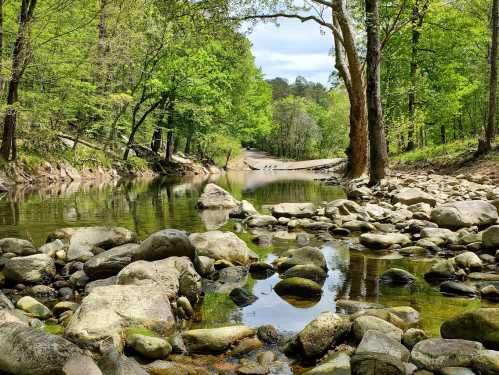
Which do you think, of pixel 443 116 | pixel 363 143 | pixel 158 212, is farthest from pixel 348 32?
pixel 443 116

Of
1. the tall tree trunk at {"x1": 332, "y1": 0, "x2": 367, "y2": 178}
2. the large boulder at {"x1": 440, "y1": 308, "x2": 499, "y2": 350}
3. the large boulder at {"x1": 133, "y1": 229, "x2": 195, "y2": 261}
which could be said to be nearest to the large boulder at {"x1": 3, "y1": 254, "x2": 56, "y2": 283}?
the large boulder at {"x1": 133, "y1": 229, "x2": 195, "y2": 261}

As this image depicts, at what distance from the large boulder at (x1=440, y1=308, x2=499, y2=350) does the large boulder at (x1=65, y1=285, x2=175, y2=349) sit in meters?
2.14

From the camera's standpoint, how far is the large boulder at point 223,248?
19.9ft

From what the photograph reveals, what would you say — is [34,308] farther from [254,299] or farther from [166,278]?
[254,299]

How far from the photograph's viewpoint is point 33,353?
2939 mm

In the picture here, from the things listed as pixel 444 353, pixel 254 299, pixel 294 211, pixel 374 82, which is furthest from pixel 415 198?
pixel 444 353

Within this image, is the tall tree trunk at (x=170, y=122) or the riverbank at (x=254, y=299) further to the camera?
the tall tree trunk at (x=170, y=122)

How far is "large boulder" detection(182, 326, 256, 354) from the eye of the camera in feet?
11.7

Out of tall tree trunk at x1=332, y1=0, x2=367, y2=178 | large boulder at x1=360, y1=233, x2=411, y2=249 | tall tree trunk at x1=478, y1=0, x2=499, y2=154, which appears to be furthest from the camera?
tall tree trunk at x1=478, y1=0, x2=499, y2=154

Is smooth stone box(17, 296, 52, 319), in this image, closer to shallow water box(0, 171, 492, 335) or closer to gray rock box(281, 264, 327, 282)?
shallow water box(0, 171, 492, 335)

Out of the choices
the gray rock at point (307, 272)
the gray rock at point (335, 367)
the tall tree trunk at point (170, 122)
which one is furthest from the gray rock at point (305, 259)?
the tall tree trunk at point (170, 122)

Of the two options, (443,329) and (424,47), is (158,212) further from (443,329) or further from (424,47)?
(424,47)

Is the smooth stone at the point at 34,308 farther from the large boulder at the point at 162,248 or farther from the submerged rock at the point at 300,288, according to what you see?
the submerged rock at the point at 300,288

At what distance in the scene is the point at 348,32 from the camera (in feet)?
47.8
